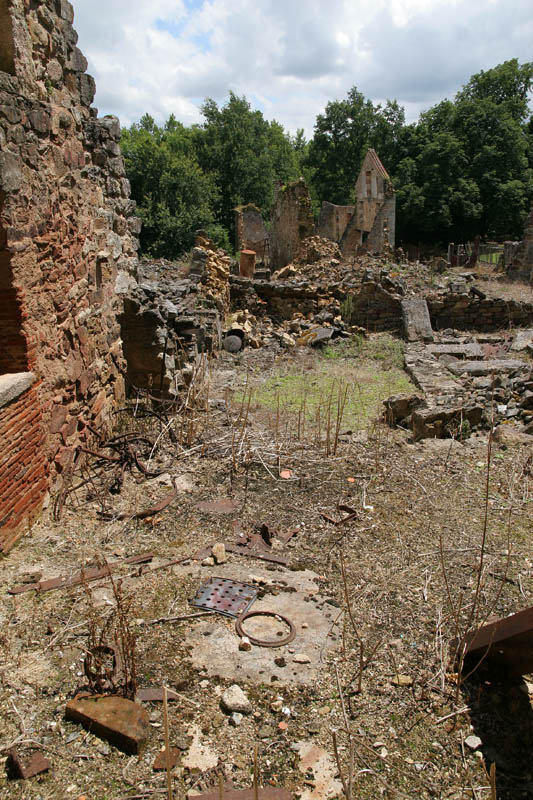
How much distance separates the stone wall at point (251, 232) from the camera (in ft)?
83.0

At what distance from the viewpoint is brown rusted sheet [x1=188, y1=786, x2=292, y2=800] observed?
2072 mm

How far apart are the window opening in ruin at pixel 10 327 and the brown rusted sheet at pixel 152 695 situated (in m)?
2.47

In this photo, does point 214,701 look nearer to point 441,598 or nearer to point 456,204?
point 441,598

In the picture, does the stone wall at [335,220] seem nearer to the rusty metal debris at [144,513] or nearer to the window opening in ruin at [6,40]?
the window opening in ruin at [6,40]

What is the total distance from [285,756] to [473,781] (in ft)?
2.58

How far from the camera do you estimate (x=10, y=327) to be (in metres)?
3.93

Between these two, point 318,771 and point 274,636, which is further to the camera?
point 274,636

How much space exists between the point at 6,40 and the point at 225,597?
13.4ft

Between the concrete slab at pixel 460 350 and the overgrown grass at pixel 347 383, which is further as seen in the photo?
the concrete slab at pixel 460 350

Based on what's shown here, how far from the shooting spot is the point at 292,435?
20.6 feet

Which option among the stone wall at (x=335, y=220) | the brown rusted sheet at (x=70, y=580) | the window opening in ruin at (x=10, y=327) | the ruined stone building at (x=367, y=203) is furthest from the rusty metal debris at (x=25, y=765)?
the stone wall at (x=335, y=220)

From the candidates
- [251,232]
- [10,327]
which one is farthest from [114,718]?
[251,232]

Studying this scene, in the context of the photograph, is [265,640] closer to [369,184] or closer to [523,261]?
[523,261]

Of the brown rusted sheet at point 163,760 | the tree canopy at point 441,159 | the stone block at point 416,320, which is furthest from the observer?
the tree canopy at point 441,159
